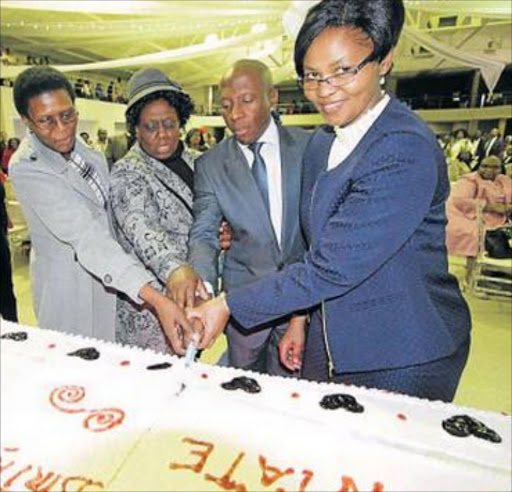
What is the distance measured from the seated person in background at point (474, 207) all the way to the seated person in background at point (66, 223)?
3408 mm

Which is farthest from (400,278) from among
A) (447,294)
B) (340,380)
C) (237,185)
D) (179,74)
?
(179,74)

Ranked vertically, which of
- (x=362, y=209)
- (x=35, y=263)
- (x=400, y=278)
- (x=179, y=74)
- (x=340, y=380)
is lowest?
(x=340, y=380)

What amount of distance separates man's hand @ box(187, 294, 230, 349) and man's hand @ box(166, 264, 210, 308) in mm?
124

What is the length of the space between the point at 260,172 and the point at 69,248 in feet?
2.21

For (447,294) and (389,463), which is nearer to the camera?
(389,463)

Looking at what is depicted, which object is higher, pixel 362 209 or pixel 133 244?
pixel 362 209

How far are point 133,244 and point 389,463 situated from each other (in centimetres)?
98

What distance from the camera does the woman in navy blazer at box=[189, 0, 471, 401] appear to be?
92 centimetres

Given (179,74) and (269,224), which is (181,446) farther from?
(179,74)

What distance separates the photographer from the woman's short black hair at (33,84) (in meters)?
1.49

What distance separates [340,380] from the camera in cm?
112

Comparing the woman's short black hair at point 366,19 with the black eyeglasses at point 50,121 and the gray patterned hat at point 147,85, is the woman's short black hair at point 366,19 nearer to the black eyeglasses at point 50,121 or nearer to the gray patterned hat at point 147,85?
the gray patterned hat at point 147,85

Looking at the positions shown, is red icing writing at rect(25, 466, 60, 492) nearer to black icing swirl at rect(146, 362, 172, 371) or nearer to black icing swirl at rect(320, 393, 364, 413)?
black icing swirl at rect(146, 362, 172, 371)

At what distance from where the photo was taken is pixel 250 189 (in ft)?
4.92
